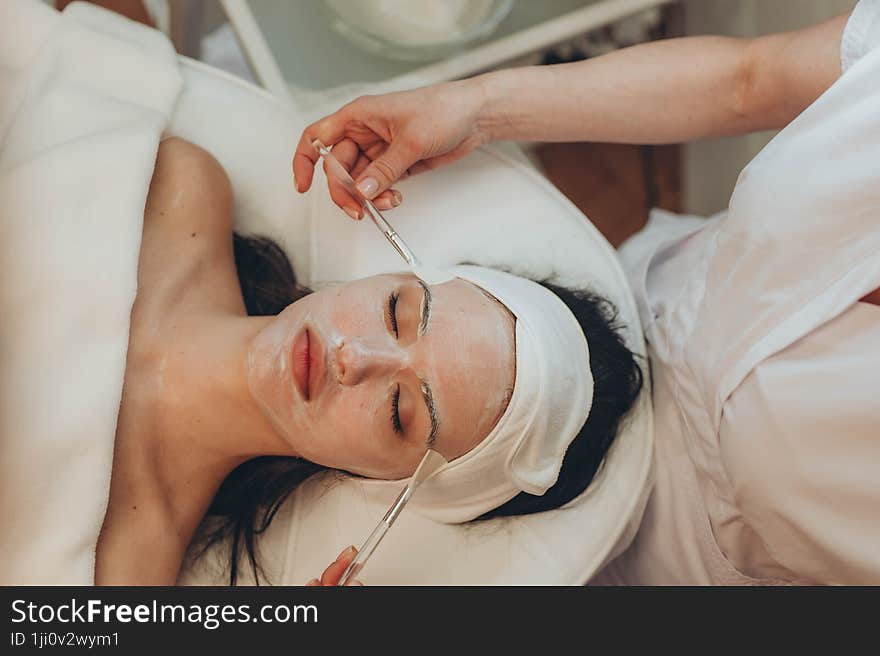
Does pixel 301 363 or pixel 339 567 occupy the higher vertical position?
pixel 301 363

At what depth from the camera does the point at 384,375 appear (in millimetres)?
959

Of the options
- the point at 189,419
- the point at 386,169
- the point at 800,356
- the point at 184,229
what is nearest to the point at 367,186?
the point at 386,169

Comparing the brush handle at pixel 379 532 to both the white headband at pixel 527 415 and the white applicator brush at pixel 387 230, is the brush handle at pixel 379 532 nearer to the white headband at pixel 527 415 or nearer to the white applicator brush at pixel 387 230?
the white headband at pixel 527 415

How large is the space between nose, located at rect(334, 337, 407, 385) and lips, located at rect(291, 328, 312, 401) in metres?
0.04

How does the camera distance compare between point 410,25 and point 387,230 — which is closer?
point 387,230

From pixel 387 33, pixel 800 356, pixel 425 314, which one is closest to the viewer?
pixel 800 356

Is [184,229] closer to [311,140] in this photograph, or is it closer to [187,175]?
[187,175]

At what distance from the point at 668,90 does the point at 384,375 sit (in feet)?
1.85

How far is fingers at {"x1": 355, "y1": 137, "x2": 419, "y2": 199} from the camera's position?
3.57 ft

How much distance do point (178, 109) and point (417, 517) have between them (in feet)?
2.49

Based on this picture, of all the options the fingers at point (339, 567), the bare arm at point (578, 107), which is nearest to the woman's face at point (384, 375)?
the fingers at point (339, 567)

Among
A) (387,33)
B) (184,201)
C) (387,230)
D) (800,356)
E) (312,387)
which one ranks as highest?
(387,33)

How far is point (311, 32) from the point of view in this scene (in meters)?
1.40
